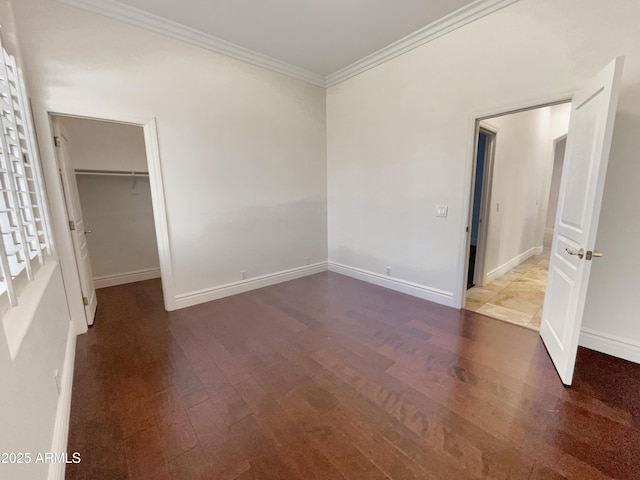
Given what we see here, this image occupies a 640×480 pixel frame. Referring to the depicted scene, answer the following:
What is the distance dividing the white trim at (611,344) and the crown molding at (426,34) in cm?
302

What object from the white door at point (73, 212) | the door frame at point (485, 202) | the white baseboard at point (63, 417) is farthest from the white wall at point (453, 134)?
the white baseboard at point (63, 417)

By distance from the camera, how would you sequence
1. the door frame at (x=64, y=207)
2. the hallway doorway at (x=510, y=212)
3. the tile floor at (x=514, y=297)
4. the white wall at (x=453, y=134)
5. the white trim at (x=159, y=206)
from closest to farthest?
the white wall at (x=453, y=134) → the door frame at (x=64, y=207) → the white trim at (x=159, y=206) → the tile floor at (x=514, y=297) → the hallway doorway at (x=510, y=212)

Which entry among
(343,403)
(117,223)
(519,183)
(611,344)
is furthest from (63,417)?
(519,183)

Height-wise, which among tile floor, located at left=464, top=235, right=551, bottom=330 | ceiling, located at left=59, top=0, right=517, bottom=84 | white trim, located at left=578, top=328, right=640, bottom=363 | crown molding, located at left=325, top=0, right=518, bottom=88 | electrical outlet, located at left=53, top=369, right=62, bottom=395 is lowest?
tile floor, located at left=464, top=235, right=551, bottom=330

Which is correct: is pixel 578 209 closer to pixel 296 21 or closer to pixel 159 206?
pixel 296 21

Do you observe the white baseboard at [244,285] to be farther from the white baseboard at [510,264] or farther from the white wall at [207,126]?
the white baseboard at [510,264]

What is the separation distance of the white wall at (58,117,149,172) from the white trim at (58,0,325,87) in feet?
4.40

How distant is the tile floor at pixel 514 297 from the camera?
2984mm

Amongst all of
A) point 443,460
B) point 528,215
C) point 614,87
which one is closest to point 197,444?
point 443,460

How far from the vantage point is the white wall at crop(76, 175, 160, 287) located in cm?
387

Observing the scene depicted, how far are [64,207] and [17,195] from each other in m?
1.07

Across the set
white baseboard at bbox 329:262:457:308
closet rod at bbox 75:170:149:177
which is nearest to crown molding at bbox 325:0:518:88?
white baseboard at bbox 329:262:457:308

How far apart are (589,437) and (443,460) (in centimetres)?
89

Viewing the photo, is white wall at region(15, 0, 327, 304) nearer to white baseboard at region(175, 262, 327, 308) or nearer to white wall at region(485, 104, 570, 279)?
white baseboard at region(175, 262, 327, 308)
